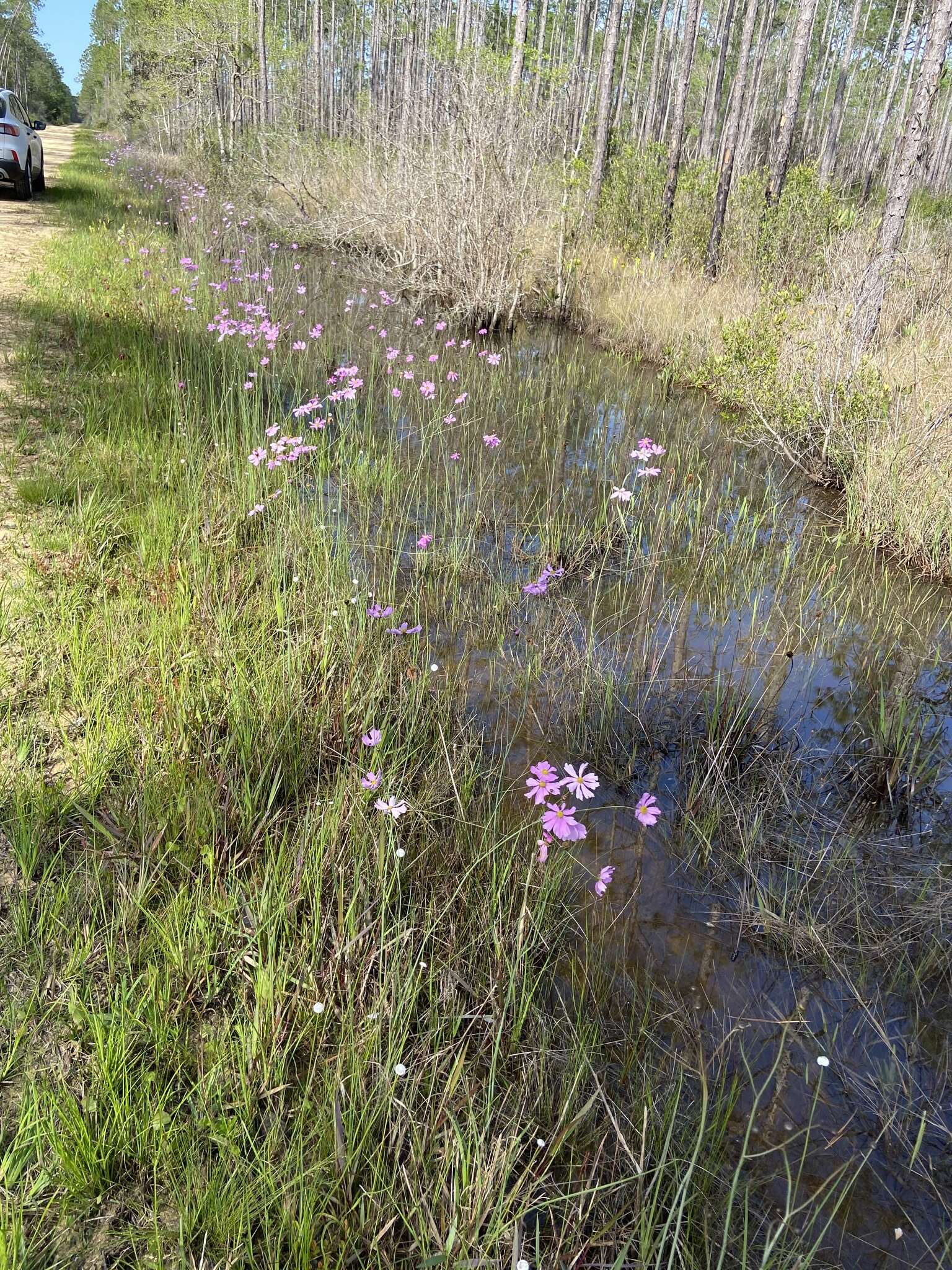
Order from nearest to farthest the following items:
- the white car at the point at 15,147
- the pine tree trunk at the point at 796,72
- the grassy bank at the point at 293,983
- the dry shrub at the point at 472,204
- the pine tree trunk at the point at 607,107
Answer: the grassy bank at the point at 293,983 < the dry shrub at the point at 472,204 < the pine tree trunk at the point at 796,72 < the pine tree trunk at the point at 607,107 < the white car at the point at 15,147

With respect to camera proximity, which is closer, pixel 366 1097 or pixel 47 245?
pixel 366 1097

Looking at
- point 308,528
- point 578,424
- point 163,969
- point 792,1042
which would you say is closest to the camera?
point 163,969

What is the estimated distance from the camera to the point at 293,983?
164 cm

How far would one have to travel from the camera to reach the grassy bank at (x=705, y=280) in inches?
186

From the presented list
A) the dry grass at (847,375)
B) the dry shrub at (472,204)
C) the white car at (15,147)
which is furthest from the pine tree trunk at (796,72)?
the white car at (15,147)

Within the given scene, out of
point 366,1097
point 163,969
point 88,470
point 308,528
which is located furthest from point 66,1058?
point 88,470

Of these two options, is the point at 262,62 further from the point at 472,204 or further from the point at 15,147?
the point at 472,204

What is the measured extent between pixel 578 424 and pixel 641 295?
352cm

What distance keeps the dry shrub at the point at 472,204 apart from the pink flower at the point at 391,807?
7.83 metres

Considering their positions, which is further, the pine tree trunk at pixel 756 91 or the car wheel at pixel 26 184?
the pine tree trunk at pixel 756 91

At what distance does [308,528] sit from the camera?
3561mm

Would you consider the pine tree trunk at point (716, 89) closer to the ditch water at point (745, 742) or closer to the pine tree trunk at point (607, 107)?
the pine tree trunk at point (607, 107)

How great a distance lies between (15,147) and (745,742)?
52.3ft

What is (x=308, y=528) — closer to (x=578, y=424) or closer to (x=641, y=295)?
(x=578, y=424)
